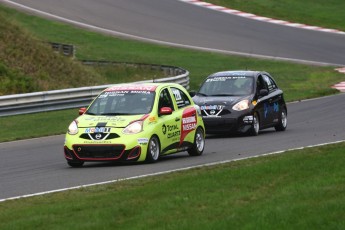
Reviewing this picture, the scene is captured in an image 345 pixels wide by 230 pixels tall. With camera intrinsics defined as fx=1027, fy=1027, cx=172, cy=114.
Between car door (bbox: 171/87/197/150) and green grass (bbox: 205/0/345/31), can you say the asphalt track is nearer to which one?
car door (bbox: 171/87/197/150)

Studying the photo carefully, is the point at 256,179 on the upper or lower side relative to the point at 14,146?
upper

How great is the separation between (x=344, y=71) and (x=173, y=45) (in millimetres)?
9199

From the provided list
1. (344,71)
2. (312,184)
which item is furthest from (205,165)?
(344,71)

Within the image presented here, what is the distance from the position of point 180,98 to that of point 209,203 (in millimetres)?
7718

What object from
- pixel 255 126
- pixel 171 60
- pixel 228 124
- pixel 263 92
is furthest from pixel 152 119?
pixel 171 60

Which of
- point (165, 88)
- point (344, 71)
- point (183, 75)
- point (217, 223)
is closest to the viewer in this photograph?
point (217, 223)

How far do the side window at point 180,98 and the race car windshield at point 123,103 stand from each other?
66cm

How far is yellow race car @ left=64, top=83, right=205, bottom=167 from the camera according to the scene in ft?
54.0

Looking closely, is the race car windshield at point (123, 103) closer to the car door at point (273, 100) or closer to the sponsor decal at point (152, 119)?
the sponsor decal at point (152, 119)

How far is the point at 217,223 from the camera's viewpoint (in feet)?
31.1

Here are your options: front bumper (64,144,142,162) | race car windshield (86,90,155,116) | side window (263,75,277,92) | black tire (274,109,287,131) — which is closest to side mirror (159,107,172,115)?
race car windshield (86,90,155,116)

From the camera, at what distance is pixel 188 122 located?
18156 mm

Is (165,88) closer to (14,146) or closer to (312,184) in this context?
(14,146)

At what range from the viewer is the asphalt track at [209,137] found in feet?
51.1
